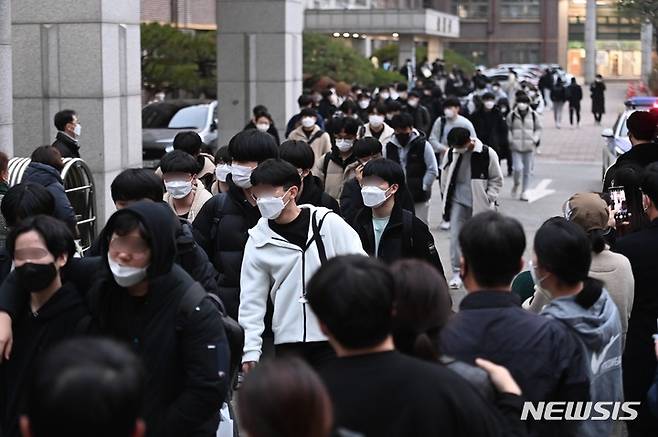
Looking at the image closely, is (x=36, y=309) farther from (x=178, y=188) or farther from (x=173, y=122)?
(x=173, y=122)

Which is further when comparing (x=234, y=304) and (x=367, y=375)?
(x=234, y=304)

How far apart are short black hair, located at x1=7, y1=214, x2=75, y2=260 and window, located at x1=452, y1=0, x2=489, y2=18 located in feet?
309

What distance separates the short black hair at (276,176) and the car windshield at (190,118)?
1480 cm

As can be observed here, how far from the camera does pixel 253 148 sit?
7.84 metres

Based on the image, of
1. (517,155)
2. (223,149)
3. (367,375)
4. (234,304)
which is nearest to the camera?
(367,375)

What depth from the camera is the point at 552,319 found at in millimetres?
4410

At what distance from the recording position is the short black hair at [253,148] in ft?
25.7

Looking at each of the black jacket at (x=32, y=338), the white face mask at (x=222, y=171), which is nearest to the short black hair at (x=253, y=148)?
the white face mask at (x=222, y=171)

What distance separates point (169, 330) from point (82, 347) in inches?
60.1

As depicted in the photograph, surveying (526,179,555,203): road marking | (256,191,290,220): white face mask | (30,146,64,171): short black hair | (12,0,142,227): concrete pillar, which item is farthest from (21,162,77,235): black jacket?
(526,179,555,203): road marking

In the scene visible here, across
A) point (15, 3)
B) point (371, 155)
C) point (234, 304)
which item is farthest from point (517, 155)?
point (234, 304)

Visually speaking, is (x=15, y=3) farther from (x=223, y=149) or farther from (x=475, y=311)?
(x=475, y=311)

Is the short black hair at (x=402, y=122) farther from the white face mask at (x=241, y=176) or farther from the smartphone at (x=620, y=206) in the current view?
the smartphone at (x=620, y=206)

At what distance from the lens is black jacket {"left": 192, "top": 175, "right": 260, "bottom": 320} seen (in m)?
7.18
